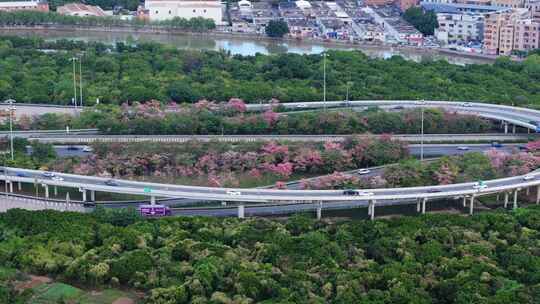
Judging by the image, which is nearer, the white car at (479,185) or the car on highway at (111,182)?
the white car at (479,185)

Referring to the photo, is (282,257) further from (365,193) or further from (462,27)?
(462,27)

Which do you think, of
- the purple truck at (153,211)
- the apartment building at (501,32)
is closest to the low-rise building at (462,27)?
the apartment building at (501,32)

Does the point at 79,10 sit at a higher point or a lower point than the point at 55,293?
higher

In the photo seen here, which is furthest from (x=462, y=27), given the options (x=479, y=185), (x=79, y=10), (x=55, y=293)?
(x=55, y=293)

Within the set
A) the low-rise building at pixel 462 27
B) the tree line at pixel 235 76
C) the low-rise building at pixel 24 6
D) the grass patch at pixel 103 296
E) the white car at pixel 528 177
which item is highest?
the low-rise building at pixel 24 6

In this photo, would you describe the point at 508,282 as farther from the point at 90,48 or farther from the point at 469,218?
the point at 90,48

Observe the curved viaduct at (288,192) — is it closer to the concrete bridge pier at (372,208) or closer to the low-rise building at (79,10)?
the concrete bridge pier at (372,208)

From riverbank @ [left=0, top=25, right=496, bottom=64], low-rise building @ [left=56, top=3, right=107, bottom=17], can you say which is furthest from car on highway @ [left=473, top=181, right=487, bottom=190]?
low-rise building @ [left=56, top=3, right=107, bottom=17]
